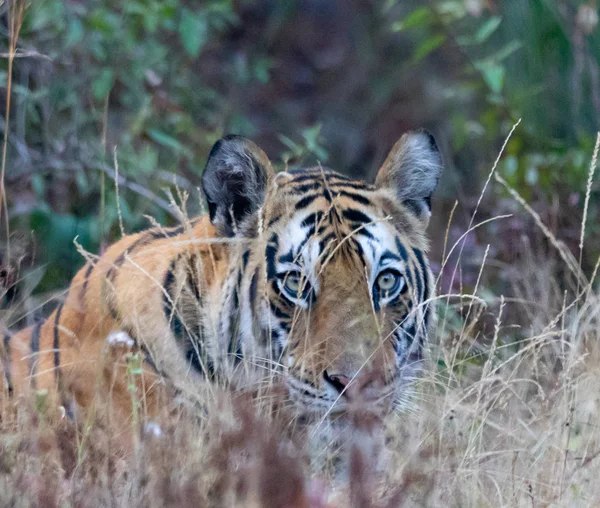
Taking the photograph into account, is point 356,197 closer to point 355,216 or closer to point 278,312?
point 355,216

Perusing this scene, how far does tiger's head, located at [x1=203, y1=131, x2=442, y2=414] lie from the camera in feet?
9.78

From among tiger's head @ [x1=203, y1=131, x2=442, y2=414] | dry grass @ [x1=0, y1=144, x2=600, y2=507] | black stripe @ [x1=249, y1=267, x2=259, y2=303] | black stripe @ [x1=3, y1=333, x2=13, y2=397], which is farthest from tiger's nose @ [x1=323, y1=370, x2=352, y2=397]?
black stripe @ [x1=3, y1=333, x2=13, y2=397]

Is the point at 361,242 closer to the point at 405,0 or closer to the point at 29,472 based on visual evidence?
the point at 29,472

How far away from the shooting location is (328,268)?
3.12 meters

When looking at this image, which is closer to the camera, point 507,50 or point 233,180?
point 233,180

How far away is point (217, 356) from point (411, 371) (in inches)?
26.5

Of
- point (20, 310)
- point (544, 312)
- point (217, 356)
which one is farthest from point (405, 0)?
point (217, 356)

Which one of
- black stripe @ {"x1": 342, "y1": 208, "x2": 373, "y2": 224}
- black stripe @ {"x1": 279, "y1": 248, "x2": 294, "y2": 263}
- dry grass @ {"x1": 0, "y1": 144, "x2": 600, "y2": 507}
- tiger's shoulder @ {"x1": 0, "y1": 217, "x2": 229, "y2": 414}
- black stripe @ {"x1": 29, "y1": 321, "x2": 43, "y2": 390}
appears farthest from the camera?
black stripe @ {"x1": 29, "y1": 321, "x2": 43, "y2": 390}

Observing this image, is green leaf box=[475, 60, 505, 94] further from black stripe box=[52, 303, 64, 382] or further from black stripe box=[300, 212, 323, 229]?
black stripe box=[52, 303, 64, 382]

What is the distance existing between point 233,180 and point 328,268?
47 cm

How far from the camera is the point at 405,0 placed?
817cm

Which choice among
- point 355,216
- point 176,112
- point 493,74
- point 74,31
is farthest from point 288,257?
point 176,112

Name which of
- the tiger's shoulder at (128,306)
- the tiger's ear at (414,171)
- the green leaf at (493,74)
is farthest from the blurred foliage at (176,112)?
the tiger's ear at (414,171)

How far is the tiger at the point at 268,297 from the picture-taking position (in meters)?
2.99
